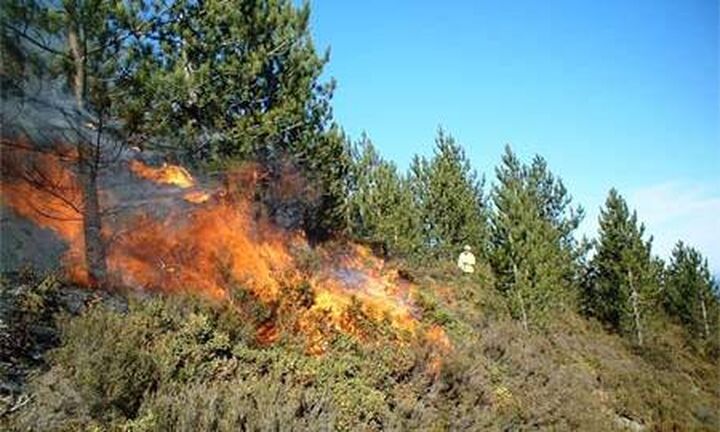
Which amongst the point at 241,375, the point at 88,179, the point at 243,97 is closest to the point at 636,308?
the point at 243,97

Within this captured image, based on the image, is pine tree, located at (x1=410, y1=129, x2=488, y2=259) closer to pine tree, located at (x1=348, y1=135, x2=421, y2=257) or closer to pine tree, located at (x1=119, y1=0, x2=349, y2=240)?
pine tree, located at (x1=348, y1=135, x2=421, y2=257)

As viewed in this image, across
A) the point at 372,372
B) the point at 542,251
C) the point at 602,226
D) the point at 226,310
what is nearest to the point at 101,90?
the point at 226,310

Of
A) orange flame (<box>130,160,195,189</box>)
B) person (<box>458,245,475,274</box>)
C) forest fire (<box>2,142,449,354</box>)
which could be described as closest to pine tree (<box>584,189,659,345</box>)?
person (<box>458,245,475,274</box>)

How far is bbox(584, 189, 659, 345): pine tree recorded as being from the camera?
30172 millimetres

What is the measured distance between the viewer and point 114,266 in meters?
11.4

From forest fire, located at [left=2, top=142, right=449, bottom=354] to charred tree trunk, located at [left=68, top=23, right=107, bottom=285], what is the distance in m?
0.26

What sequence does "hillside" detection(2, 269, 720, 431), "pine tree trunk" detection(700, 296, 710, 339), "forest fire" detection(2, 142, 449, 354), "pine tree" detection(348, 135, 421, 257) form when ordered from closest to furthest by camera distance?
"hillside" detection(2, 269, 720, 431) < "forest fire" detection(2, 142, 449, 354) < "pine tree" detection(348, 135, 421, 257) < "pine tree trunk" detection(700, 296, 710, 339)

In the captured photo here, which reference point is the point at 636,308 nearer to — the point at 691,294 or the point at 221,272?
the point at 691,294

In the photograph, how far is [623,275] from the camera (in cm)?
3044

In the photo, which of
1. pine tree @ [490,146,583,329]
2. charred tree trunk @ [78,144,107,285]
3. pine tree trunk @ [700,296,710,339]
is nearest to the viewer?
charred tree trunk @ [78,144,107,285]

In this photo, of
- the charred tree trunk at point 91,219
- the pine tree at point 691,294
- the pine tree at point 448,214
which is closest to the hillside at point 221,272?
the charred tree trunk at point 91,219

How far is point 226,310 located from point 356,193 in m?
17.9

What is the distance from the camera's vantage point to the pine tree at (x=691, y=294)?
35312mm

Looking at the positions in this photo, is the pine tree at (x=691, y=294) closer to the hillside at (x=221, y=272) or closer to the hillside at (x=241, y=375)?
the hillside at (x=221, y=272)
